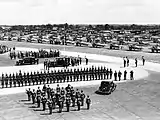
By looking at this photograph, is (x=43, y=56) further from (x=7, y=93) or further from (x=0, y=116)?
(x=0, y=116)

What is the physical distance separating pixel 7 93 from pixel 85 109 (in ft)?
29.4

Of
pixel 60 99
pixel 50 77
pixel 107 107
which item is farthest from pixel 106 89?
pixel 50 77

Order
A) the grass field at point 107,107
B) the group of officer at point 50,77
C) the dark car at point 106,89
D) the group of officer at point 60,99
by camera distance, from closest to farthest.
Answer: the grass field at point 107,107
the group of officer at point 60,99
the dark car at point 106,89
the group of officer at point 50,77

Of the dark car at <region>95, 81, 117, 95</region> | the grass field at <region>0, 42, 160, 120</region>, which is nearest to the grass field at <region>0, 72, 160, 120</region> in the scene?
the grass field at <region>0, 42, 160, 120</region>

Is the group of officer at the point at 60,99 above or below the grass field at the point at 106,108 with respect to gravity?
above

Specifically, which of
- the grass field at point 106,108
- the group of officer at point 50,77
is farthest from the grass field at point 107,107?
the group of officer at point 50,77

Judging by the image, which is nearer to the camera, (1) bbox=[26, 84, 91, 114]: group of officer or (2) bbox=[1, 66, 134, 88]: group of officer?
(1) bbox=[26, 84, 91, 114]: group of officer

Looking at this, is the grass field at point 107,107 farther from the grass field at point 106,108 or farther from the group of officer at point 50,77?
the group of officer at point 50,77

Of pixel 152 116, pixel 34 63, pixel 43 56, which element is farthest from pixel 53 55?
pixel 152 116

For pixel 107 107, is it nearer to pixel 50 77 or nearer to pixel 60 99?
pixel 60 99

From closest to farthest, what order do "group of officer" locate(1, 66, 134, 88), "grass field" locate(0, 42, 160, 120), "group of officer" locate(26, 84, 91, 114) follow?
"grass field" locate(0, 42, 160, 120)
"group of officer" locate(26, 84, 91, 114)
"group of officer" locate(1, 66, 134, 88)

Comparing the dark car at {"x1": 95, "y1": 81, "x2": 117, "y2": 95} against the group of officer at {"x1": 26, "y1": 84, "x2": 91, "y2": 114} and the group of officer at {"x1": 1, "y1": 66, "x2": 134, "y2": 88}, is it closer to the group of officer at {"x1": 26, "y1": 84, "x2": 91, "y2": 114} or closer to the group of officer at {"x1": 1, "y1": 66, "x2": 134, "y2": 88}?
the group of officer at {"x1": 26, "y1": 84, "x2": 91, "y2": 114}

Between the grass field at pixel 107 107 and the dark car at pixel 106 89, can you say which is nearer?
the grass field at pixel 107 107

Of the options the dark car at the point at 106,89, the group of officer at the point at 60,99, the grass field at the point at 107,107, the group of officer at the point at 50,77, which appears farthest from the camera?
the group of officer at the point at 50,77
